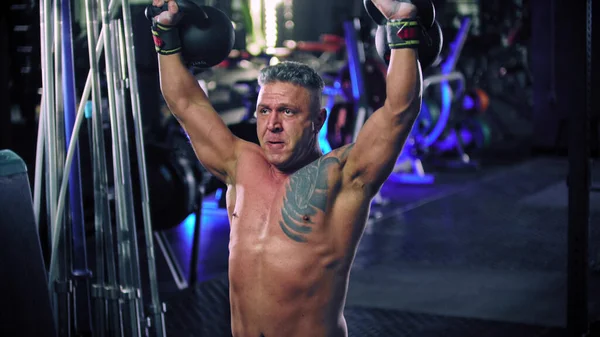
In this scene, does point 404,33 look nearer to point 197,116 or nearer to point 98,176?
point 197,116

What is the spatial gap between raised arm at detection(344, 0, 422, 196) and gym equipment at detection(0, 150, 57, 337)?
4.29 feet

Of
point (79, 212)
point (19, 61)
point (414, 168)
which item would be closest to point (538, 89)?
point (414, 168)

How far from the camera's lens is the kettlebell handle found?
212 cm

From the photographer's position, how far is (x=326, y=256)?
2.07 metres

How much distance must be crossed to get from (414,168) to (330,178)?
6.66 meters

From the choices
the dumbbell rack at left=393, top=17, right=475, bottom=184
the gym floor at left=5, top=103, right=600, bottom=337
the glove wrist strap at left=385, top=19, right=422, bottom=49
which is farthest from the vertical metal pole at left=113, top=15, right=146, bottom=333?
the dumbbell rack at left=393, top=17, right=475, bottom=184

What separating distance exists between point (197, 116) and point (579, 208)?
217cm

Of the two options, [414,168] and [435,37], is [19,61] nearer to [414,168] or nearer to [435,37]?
[435,37]

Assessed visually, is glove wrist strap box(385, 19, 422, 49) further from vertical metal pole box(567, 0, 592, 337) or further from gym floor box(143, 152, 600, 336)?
gym floor box(143, 152, 600, 336)

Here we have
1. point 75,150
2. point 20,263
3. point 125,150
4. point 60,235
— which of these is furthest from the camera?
point 75,150

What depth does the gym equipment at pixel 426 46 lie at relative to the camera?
1964mm

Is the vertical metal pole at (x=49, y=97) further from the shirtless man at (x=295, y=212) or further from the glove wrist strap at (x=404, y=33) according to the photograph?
the glove wrist strap at (x=404, y=33)

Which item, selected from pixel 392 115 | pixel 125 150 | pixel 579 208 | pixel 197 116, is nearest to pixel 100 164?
pixel 125 150

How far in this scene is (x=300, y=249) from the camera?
2066 mm
